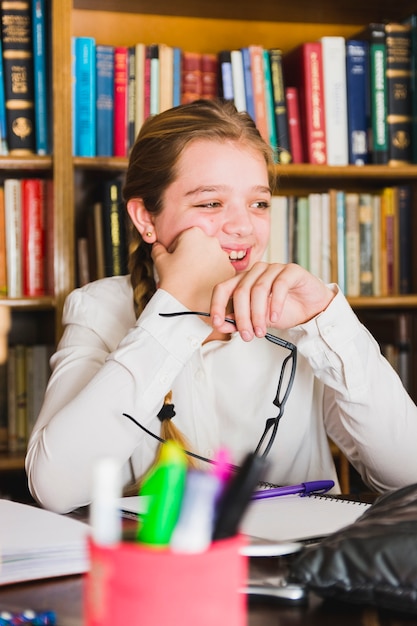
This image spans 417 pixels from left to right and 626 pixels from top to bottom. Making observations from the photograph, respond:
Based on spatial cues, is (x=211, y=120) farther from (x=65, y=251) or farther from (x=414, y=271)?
(x=414, y=271)

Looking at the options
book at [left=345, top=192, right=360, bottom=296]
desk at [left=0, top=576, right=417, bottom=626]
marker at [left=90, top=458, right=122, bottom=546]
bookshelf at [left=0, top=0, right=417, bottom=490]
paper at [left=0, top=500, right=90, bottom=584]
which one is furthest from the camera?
book at [left=345, top=192, right=360, bottom=296]

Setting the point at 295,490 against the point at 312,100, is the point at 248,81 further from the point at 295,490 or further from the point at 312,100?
the point at 295,490

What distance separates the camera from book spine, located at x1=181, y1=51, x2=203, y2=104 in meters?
2.11

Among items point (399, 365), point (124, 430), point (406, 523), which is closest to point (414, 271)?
point (399, 365)

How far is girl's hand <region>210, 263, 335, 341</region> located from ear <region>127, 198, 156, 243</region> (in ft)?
1.27

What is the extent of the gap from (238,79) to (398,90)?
414 mm

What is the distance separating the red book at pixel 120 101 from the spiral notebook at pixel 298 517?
128cm

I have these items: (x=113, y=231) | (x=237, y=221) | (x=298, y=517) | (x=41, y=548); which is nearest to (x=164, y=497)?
(x=41, y=548)

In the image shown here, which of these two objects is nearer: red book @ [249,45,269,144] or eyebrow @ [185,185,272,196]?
eyebrow @ [185,185,272,196]

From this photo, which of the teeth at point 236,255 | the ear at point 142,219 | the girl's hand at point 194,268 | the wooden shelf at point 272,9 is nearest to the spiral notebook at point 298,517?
the girl's hand at point 194,268

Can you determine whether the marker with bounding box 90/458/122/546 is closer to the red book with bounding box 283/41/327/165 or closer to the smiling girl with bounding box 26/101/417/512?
the smiling girl with bounding box 26/101/417/512

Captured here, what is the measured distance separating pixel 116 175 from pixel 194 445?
39.3 inches

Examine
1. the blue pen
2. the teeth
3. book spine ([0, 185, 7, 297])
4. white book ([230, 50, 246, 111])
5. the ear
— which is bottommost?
the blue pen

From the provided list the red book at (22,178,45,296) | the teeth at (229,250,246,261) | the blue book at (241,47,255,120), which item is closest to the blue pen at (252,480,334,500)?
the teeth at (229,250,246,261)
